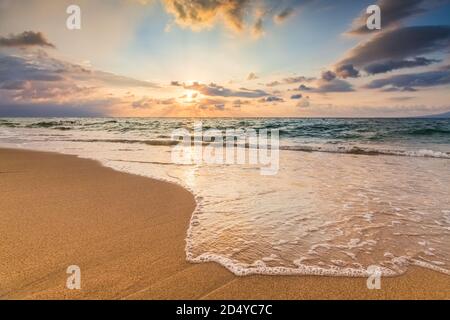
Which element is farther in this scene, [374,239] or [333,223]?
[333,223]

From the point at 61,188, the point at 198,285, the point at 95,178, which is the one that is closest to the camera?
the point at 198,285

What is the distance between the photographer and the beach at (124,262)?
243 cm

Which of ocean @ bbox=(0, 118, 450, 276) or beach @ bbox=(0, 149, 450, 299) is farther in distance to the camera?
ocean @ bbox=(0, 118, 450, 276)

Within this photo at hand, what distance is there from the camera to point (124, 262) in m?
2.87

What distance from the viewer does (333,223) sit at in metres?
4.08

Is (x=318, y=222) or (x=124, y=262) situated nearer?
(x=124, y=262)

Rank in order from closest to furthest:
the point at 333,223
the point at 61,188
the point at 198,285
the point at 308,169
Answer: the point at 198,285
the point at 333,223
the point at 61,188
the point at 308,169

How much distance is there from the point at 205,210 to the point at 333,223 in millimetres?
1925

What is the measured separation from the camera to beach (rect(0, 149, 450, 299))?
2.43m

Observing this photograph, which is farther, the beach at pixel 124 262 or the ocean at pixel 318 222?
the ocean at pixel 318 222
